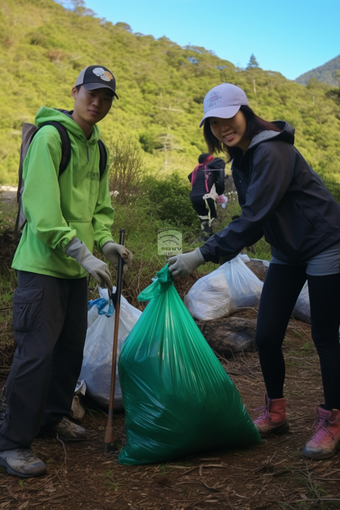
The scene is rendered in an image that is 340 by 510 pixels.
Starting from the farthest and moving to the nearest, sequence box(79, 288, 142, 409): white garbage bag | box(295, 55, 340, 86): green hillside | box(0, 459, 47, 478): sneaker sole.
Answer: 1. box(295, 55, 340, 86): green hillside
2. box(79, 288, 142, 409): white garbage bag
3. box(0, 459, 47, 478): sneaker sole

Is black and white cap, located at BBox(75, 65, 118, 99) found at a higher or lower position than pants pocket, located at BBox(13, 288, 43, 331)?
higher

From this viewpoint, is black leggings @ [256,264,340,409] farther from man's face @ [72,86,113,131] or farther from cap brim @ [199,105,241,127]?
man's face @ [72,86,113,131]

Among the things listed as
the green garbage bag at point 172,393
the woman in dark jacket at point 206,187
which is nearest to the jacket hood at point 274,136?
the green garbage bag at point 172,393

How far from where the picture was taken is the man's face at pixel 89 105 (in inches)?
82.2

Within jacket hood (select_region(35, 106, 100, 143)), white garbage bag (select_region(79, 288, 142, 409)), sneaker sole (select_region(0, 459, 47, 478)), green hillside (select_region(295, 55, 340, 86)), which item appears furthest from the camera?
green hillside (select_region(295, 55, 340, 86))

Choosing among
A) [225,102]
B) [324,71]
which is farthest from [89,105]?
[324,71]

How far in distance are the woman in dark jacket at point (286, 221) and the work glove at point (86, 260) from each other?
284mm

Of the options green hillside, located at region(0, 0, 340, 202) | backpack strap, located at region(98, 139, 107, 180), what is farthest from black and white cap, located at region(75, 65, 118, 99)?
green hillside, located at region(0, 0, 340, 202)

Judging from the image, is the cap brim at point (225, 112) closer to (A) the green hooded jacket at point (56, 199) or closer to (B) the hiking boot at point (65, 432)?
(A) the green hooded jacket at point (56, 199)

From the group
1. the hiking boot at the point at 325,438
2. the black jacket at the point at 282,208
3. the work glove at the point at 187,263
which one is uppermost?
the black jacket at the point at 282,208

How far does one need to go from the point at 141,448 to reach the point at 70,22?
3992 cm

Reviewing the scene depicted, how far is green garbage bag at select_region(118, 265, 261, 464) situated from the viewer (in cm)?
189

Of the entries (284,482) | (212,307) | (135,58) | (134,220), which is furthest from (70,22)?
(284,482)

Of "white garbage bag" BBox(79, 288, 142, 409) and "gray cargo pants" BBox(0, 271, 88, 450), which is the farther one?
"white garbage bag" BBox(79, 288, 142, 409)
